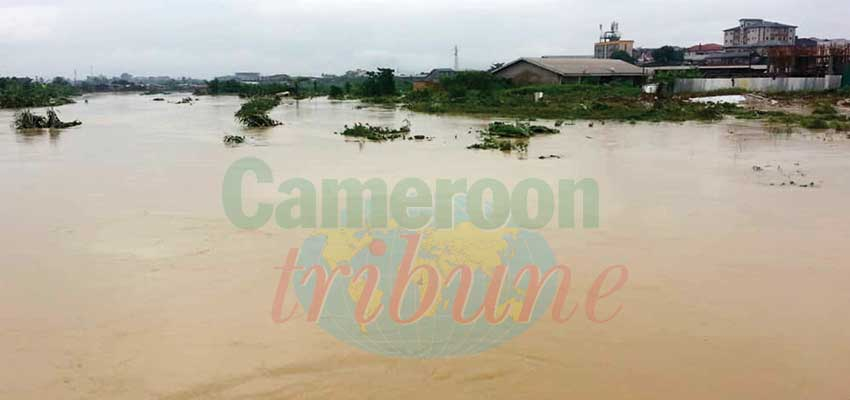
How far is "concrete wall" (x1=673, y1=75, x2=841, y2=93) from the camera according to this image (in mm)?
28922

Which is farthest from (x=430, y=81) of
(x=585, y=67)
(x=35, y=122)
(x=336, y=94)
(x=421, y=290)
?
(x=421, y=290)

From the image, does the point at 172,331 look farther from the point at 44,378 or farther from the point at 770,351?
the point at 770,351

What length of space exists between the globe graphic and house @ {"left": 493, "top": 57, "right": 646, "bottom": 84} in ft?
98.9

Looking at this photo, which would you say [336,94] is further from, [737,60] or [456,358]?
[456,358]

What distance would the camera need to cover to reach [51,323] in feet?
14.7

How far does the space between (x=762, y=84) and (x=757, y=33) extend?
56.3 meters

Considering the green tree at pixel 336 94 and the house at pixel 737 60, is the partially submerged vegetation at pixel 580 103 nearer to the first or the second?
the green tree at pixel 336 94

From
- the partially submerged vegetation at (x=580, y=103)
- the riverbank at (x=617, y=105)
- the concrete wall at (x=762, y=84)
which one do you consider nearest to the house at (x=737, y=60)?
the partially submerged vegetation at (x=580, y=103)

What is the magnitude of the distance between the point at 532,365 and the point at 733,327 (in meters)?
1.49

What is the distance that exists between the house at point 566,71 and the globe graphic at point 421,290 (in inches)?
1186

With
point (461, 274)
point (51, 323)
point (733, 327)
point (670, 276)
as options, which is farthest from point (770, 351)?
point (51, 323)

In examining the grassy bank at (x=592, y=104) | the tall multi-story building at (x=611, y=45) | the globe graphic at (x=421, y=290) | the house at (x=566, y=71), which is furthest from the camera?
the tall multi-story building at (x=611, y=45)

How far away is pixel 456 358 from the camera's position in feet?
12.8

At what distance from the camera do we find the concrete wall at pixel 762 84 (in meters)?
28.9
